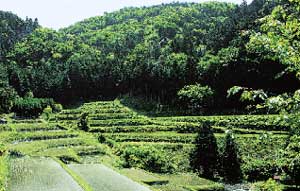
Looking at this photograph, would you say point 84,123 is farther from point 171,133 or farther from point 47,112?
point 171,133

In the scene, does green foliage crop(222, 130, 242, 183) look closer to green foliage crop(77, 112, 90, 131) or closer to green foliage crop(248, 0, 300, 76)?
green foliage crop(77, 112, 90, 131)

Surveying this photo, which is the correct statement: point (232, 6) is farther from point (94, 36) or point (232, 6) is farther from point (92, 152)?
point (92, 152)

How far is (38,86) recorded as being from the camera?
83062 millimetres

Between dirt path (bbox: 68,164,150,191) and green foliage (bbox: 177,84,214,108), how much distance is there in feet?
107

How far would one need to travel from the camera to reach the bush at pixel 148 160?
41006mm

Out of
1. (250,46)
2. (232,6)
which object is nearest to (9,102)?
(250,46)

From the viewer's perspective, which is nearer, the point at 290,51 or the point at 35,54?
the point at 290,51

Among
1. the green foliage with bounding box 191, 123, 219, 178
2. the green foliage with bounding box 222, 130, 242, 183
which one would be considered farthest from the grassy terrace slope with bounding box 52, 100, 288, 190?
the green foliage with bounding box 191, 123, 219, 178

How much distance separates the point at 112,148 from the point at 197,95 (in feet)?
73.6

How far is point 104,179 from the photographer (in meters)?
30.0

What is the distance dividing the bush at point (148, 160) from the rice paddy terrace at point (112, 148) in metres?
0.13

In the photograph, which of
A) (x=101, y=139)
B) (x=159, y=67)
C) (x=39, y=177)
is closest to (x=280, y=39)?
(x=39, y=177)

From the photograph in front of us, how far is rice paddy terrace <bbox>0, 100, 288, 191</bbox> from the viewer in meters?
29.4

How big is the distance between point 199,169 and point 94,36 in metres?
102
